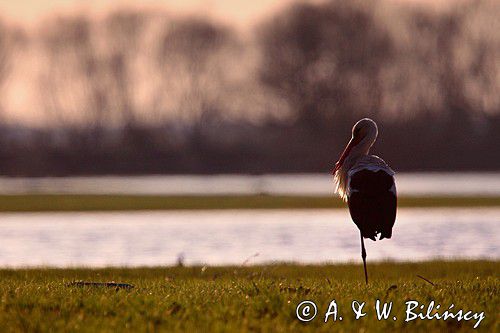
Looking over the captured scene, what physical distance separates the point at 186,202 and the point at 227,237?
57.6ft

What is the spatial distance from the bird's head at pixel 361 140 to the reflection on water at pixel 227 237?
651cm

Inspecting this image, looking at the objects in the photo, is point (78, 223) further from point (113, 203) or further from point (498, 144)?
point (498, 144)

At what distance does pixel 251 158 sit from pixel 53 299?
75.3m

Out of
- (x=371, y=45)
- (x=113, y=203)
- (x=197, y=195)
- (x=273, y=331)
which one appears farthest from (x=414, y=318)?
(x=371, y=45)

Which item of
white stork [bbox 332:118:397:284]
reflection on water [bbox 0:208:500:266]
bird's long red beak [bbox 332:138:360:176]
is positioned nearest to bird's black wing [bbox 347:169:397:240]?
white stork [bbox 332:118:397:284]

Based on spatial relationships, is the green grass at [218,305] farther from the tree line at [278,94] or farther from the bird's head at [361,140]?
the tree line at [278,94]

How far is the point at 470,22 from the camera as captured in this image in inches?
3344

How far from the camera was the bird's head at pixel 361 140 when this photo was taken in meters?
14.4

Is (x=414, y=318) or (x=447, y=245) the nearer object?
(x=414, y=318)

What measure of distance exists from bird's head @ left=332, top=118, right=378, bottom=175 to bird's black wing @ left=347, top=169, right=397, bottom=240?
1.00m

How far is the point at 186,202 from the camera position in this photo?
1750 inches

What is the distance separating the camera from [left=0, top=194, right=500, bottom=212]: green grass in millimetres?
41875

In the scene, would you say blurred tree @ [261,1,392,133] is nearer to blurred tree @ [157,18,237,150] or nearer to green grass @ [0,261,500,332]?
blurred tree @ [157,18,237,150]

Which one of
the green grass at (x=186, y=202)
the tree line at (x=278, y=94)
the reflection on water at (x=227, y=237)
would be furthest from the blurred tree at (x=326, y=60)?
the reflection on water at (x=227, y=237)
